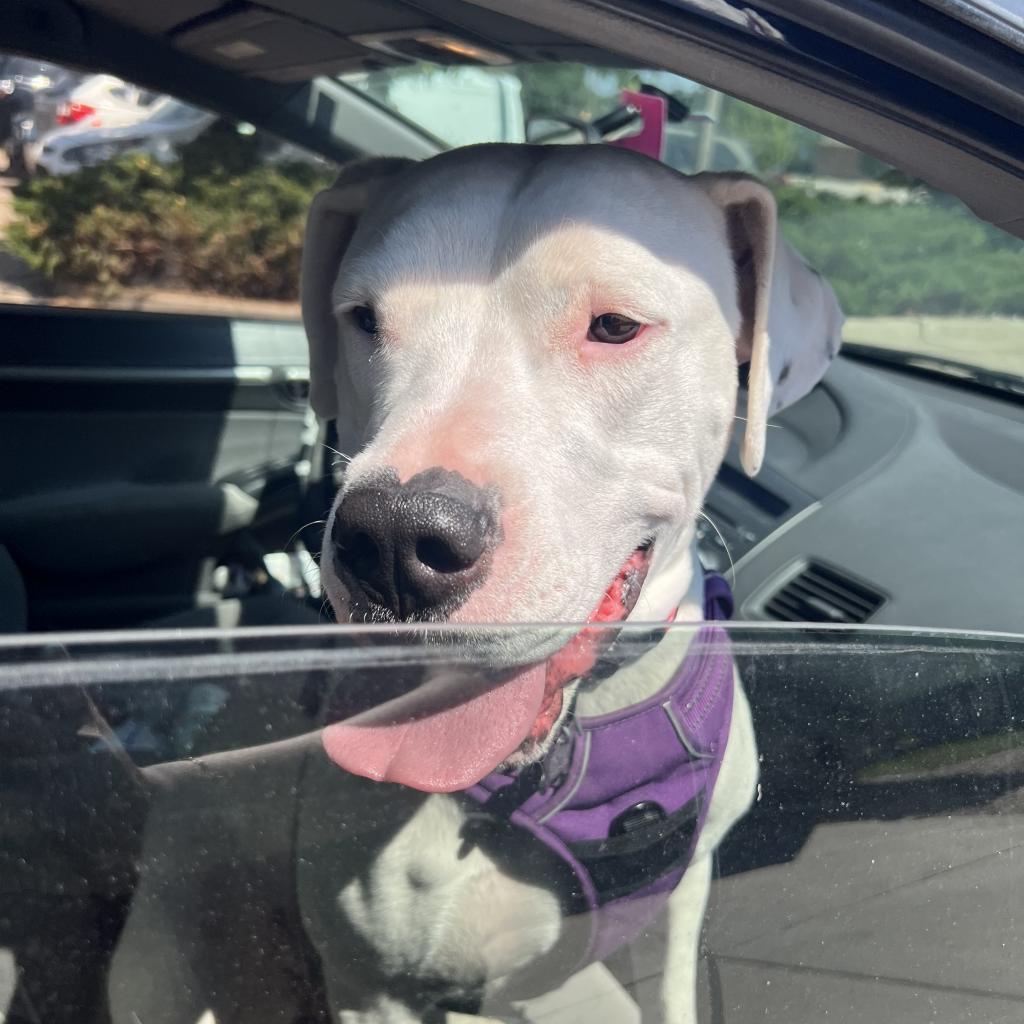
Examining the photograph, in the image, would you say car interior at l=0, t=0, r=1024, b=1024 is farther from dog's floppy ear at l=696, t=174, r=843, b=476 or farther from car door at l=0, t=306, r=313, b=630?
dog's floppy ear at l=696, t=174, r=843, b=476

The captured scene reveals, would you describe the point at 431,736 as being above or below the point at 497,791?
above

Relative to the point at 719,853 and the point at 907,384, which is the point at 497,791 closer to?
the point at 719,853

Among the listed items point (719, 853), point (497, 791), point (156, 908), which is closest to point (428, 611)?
point (497, 791)

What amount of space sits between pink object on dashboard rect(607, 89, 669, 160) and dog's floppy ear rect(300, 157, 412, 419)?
1.60ft

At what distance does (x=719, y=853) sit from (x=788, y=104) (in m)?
0.89

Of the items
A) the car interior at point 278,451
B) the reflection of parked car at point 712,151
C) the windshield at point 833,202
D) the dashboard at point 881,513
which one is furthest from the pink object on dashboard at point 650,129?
the dashboard at point 881,513

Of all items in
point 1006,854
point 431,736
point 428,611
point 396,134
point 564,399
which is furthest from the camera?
point 396,134

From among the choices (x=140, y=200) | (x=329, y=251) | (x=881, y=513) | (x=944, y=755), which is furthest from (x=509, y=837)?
(x=140, y=200)

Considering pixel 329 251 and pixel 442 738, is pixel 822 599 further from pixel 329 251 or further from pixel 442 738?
pixel 442 738

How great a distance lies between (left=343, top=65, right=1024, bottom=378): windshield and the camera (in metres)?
2.79

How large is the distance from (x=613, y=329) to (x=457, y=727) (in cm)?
98

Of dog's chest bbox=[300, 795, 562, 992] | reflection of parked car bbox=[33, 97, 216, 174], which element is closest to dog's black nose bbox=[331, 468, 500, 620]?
dog's chest bbox=[300, 795, 562, 992]

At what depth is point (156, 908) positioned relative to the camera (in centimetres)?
102

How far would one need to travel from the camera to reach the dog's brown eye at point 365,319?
218 centimetres
